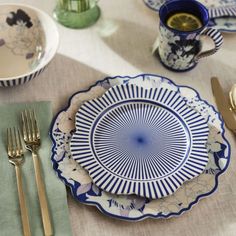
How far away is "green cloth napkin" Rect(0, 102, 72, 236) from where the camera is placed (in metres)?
0.58

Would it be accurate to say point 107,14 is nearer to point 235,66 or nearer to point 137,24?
point 137,24

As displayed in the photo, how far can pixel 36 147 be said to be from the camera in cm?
66

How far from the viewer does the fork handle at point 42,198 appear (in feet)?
1.89

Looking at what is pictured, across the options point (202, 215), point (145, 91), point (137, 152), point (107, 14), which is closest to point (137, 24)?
point (107, 14)

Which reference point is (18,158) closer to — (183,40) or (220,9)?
(183,40)

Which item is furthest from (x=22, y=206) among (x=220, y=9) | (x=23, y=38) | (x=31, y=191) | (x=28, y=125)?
(x=220, y=9)

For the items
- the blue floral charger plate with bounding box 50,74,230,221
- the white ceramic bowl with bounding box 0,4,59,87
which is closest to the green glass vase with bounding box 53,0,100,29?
the white ceramic bowl with bounding box 0,4,59,87

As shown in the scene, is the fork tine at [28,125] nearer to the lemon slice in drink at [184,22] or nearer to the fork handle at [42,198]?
the fork handle at [42,198]

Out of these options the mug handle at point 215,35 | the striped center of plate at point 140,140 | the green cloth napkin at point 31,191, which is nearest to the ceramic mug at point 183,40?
the mug handle at point 215,35

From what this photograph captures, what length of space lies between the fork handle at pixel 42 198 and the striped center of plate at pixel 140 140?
0.29 ft

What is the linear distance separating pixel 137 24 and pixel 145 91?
0.20 metres

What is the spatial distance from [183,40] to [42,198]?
358 millimetres

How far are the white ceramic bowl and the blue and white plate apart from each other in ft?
0.51

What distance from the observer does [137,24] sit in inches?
34.5
